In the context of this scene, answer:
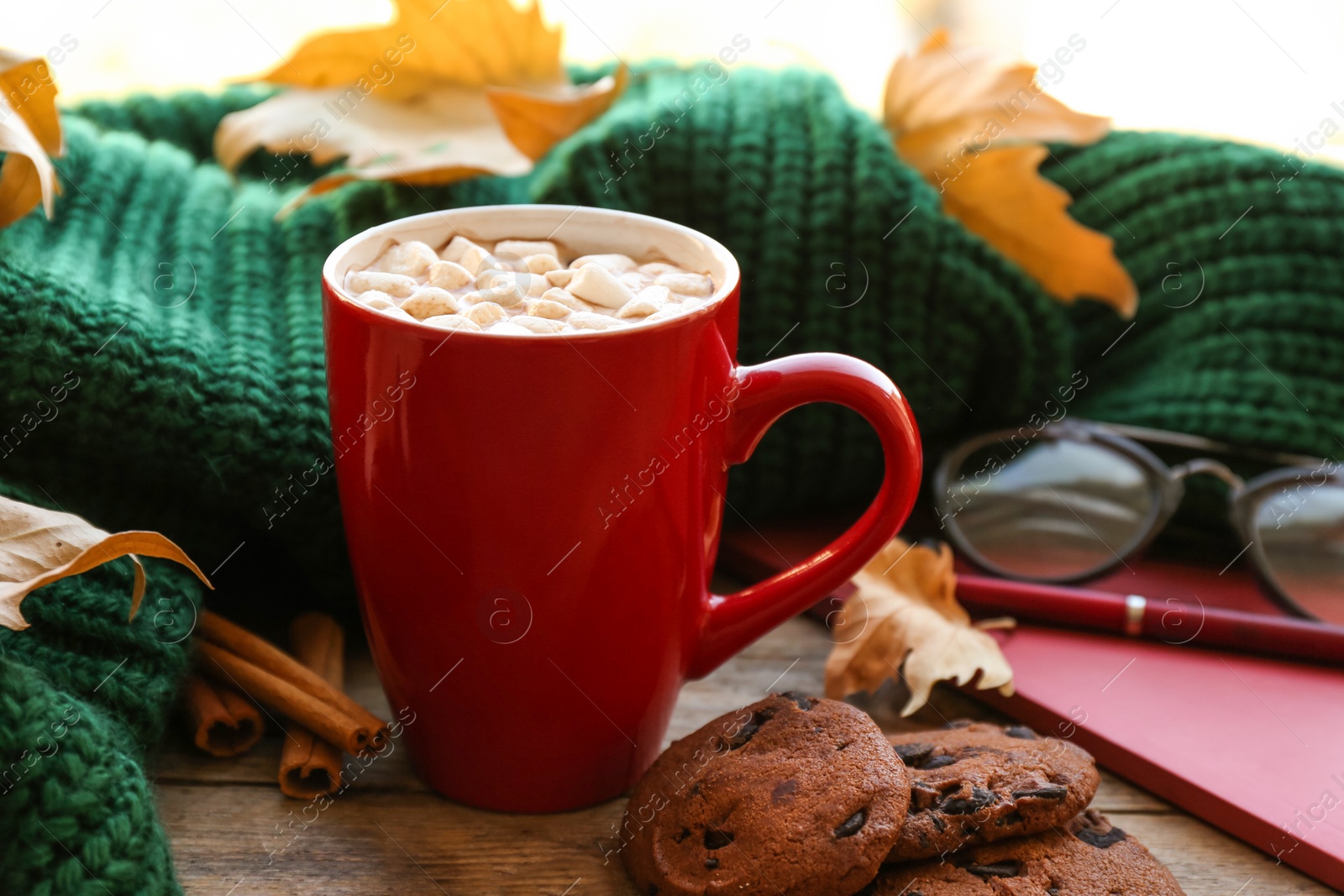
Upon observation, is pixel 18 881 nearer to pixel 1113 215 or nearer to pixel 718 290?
pixel 718 290

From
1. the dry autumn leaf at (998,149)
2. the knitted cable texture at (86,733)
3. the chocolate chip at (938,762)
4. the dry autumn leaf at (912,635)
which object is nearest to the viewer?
the knitted cable texture at (86,733)

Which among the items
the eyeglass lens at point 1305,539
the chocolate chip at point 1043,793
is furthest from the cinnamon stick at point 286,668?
the eyeglass lens at point 1305,539

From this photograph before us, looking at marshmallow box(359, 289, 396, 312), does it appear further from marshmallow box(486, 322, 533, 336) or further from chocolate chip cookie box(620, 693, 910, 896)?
chocolate chip cookie box(620, 693, 910, 896)

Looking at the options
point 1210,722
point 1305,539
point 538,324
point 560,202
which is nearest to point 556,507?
point 538,324

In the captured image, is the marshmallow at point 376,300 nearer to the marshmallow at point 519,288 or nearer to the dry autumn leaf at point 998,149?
the marshmallow at point 519,288

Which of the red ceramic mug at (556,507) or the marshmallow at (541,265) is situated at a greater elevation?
the marshmallow at (541,265)

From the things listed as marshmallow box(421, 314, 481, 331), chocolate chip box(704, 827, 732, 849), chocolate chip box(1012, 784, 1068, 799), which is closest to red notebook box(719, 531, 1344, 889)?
chocolate chip box(1012, 784, 1068, 799)

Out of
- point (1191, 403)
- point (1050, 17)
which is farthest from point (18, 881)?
point (1050, 17)
